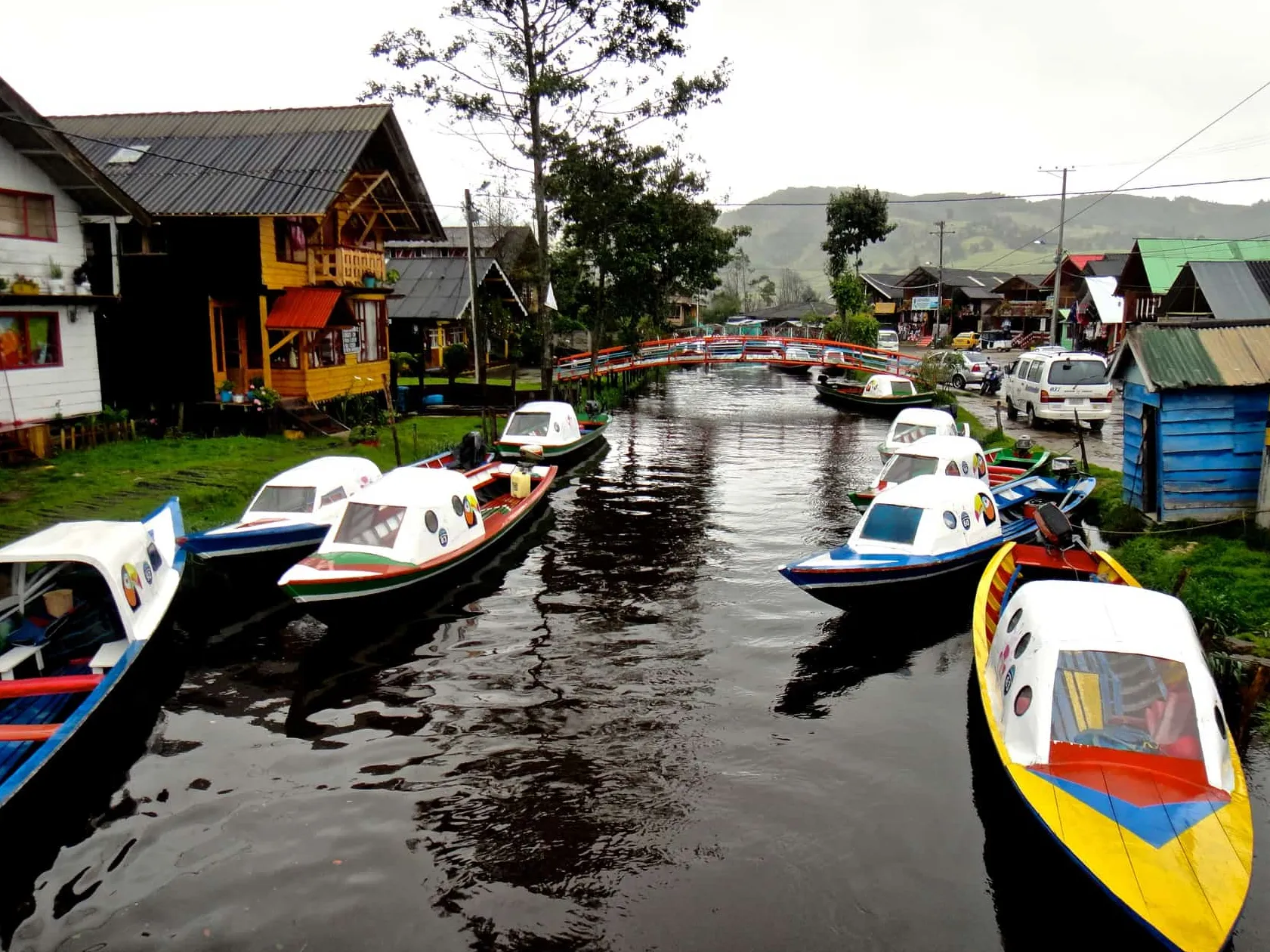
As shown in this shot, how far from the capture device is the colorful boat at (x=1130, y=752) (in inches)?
268

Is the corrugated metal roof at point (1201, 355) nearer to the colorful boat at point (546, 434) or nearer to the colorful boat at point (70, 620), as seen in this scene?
the colorful boat at point (546, 434)

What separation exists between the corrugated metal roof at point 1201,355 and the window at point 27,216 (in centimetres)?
2389

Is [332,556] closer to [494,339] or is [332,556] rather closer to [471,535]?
[471,535]

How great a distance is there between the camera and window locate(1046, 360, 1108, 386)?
2834 centimetres

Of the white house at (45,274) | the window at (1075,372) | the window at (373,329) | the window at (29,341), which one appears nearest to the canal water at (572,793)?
the white house at (45,274)

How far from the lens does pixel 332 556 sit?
14055 millimetres

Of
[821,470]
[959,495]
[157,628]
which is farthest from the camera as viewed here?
[821,470]

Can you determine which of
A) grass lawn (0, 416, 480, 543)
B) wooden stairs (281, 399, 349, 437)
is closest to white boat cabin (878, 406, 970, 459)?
grass lawn (0, 416, 480, 543)

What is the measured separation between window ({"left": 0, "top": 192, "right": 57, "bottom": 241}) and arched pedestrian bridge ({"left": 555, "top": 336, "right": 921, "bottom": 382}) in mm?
25112

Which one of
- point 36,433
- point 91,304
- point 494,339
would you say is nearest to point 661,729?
point 36,433

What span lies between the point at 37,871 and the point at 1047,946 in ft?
30.9

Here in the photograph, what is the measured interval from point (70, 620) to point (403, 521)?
4879mm

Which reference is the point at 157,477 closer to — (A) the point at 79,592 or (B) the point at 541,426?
(A) the point at 79,592

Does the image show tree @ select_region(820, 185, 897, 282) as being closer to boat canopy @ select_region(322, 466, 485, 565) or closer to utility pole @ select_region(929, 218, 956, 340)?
utility pole @ select_region(929, 218, 956, 340)
